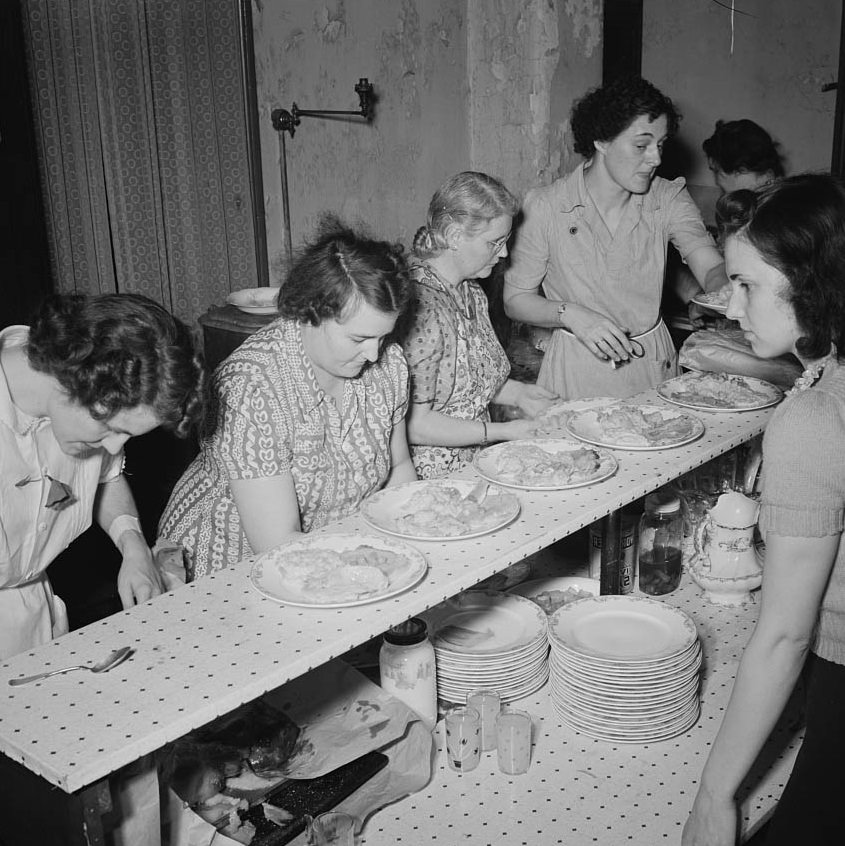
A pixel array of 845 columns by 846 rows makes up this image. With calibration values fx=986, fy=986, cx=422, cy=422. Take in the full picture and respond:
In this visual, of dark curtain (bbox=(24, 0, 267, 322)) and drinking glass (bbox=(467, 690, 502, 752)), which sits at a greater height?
dark curtain (bbox=(24, 0, 267, 322))

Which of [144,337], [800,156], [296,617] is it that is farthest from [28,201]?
[800,156]

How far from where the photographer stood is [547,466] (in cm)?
231

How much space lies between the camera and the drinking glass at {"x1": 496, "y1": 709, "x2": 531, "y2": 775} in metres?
2.02

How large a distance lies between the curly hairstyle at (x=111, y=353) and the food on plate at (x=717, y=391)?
1.63 m

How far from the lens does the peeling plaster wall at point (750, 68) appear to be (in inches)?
259

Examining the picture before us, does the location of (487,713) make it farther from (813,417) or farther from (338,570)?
(813,417)

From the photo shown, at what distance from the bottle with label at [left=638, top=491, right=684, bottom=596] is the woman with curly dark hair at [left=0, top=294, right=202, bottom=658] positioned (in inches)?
51.6

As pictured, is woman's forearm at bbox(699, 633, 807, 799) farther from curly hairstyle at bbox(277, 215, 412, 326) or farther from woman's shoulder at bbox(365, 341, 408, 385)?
woman's shoulder at bbox(365, 341, 408, 385)

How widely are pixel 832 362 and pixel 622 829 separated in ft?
3.10

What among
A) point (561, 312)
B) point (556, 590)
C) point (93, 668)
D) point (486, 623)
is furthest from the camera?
point (561, 312)

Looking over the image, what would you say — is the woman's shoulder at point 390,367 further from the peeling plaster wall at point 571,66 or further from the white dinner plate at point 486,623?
Result: the peeling plaster wall at point 571,66

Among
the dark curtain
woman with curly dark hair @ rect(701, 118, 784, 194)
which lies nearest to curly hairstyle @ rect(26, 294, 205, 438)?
the dark curtain

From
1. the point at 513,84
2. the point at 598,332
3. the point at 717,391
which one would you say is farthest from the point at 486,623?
the point at 513,84

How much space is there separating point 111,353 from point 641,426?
4.66ft
